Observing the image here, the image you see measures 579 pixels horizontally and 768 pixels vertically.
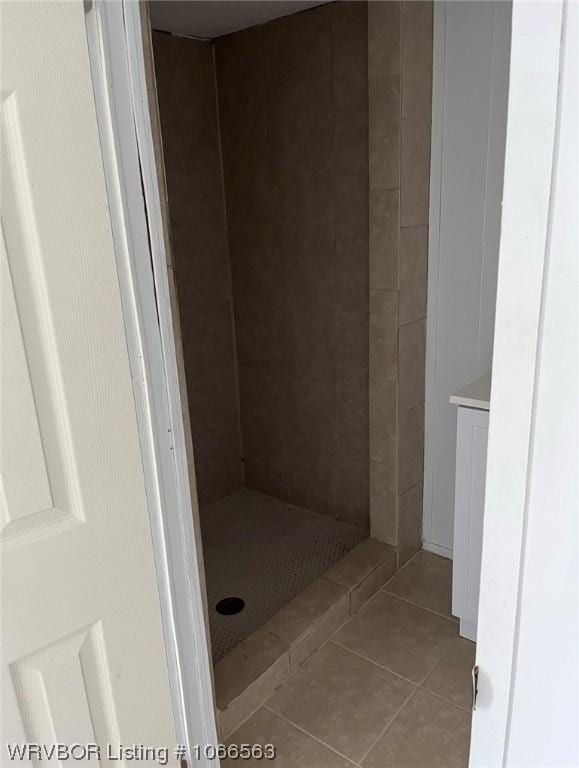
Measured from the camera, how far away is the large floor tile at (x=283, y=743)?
5.52ft

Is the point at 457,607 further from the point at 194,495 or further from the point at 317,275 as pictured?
the point at 317,275

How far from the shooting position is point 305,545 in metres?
2.69

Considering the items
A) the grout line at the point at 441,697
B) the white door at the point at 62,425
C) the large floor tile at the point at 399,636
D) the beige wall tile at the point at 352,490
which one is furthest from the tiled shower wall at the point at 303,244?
the white door at the point at 62,425

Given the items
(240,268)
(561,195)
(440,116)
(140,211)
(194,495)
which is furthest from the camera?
(240,268)

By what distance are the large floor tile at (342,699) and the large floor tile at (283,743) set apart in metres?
0.03

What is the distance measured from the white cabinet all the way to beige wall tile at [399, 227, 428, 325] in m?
0.40

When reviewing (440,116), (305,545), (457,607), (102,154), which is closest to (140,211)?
(102,154)

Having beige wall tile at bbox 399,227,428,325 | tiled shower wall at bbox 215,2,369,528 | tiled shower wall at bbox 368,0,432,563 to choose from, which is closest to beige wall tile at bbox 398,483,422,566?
tiled shower wall at bbox 368,0,432,563

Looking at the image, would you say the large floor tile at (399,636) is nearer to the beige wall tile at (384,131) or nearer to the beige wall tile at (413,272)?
the beige wall tile at (413,272)

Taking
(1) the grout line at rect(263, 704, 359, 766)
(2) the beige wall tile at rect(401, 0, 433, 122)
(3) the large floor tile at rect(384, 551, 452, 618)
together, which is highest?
(2) the beige wall tile at rect(401, 0, 433, 122)

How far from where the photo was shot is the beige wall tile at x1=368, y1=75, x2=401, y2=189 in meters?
2.06

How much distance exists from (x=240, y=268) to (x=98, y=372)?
2.01 m

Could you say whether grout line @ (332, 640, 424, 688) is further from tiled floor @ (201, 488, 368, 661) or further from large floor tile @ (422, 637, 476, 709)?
tiled floor @ (201, 488, 368, 661)

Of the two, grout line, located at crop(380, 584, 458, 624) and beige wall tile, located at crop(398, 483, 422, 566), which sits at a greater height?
beige wall tile, located at crop(398, 483, 422, 566)
